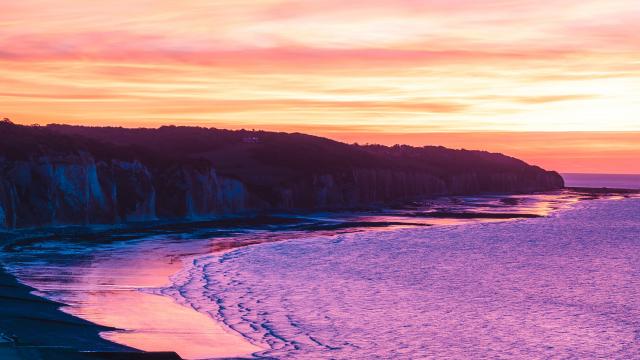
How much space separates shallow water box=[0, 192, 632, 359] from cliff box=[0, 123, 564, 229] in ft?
16.0

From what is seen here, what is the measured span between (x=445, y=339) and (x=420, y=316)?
11.1 feet

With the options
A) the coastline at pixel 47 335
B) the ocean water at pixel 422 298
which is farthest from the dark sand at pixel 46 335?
the ocean water at pixel 422 298

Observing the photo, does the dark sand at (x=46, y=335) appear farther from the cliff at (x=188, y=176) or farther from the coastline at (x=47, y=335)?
the cliff at (x=188, y=176)

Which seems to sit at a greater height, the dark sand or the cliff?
the cliff

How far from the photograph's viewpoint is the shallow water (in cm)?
1964

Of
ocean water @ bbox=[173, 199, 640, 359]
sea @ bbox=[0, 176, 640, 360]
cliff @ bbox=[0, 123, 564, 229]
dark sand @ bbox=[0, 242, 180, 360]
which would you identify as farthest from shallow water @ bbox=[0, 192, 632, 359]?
cliff @ bbox=[0, 123, 564, 229]

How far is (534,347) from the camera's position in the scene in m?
19.6

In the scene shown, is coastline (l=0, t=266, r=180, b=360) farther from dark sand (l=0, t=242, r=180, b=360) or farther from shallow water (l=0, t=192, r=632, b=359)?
shallow water (l=0, t=192, r=632, b=359)

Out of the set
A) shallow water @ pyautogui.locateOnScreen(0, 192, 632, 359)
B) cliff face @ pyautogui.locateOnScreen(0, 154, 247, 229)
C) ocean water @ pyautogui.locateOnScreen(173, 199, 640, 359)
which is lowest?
ocean water @ pyautogui.locateOnScreen(173, 199, 640, 359)

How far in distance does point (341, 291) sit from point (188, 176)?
4461 centimetres

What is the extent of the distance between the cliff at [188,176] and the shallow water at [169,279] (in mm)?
4864

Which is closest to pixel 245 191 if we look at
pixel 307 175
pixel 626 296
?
pixel 307 175

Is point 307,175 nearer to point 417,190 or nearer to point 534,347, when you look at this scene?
point 417,190

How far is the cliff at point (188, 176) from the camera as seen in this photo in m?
52.8
